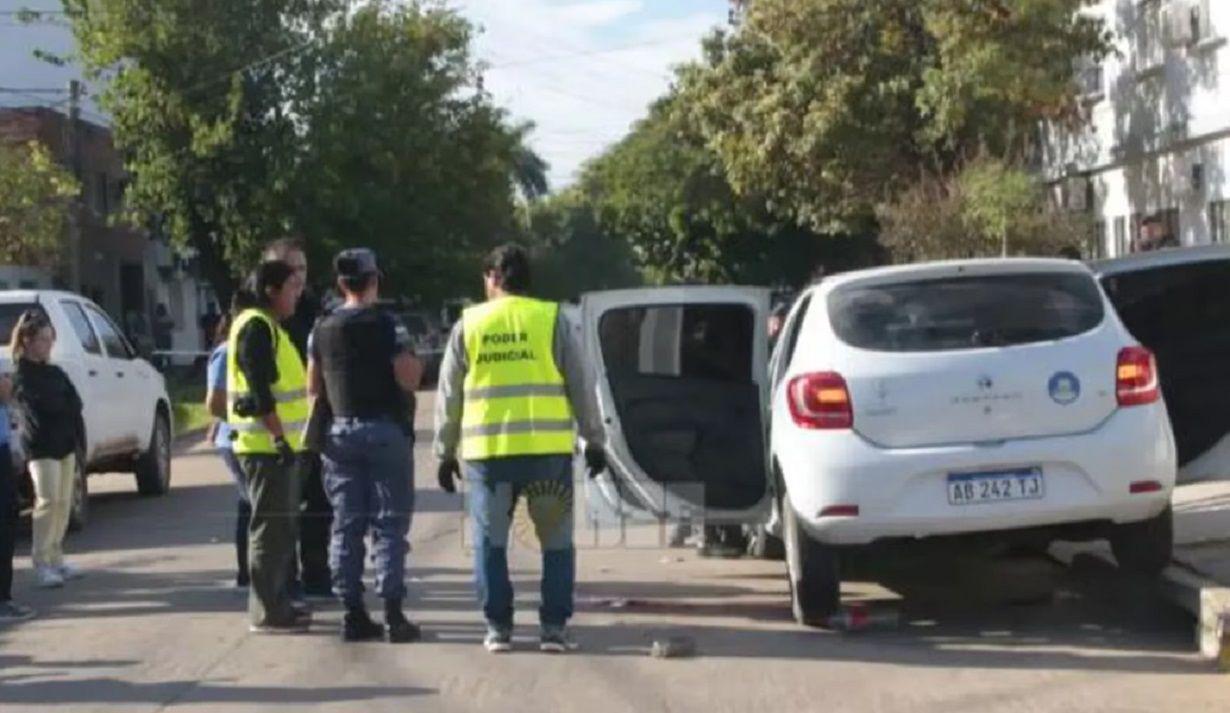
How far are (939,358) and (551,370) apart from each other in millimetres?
1820

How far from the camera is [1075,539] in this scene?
1178 centimetres

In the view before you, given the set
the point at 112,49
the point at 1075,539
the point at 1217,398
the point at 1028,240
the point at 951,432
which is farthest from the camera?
the point at 112,49

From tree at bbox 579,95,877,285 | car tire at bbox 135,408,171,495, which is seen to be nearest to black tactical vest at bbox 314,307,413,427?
car tire at bbox 135,408,171,495

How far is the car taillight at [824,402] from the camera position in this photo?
1112cm

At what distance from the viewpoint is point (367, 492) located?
1155cm

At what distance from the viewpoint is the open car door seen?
13438 mm

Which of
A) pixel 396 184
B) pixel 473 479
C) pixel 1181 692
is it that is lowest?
pixel 1181 692

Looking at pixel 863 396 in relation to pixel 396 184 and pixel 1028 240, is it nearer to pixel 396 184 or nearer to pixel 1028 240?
pixel 1028 240

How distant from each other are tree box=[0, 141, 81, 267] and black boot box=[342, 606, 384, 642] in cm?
3345

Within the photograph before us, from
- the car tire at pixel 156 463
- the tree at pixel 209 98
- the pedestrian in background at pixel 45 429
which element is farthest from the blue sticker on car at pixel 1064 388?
the tree at pixel 209 98

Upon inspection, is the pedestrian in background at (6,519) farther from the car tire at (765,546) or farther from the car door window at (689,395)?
the car tire at (765,546)

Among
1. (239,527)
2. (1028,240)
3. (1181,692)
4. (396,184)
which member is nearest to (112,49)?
(396,184)

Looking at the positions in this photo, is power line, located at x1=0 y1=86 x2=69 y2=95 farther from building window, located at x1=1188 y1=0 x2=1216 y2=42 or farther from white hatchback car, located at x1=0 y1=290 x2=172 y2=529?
white hatchback car, located at x1=0 y1=290 x2=172 y2=529

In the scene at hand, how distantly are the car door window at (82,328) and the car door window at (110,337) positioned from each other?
178 mm
